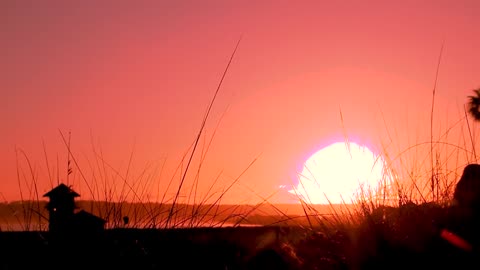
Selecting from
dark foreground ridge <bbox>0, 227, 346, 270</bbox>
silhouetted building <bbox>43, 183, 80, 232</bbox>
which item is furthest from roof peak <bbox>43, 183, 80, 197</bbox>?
dark foreground ridge <bbox>0, 227, 346, 270</bbox>

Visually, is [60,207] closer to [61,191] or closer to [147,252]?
[61,191]

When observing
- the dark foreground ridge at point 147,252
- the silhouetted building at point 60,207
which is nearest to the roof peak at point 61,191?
the silhouetted building at point 60,207

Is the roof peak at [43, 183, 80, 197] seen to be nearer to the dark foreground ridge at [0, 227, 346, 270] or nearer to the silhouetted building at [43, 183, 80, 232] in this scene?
the silhouetted building at [43, 183, 80, 232]

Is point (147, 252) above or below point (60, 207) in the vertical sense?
below

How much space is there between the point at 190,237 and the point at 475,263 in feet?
6.29

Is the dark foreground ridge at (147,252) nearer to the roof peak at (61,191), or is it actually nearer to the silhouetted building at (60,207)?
the silhouetted building at (60,207)

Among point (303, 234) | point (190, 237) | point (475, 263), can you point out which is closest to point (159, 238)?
point (190, 237)

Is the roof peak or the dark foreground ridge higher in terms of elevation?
the roof peak

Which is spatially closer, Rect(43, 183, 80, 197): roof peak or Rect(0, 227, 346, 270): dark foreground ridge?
Rect(0, 227, 346, 270): dark foreground ridge

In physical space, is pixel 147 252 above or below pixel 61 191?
below

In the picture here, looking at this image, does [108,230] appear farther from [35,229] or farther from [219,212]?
[219,212]

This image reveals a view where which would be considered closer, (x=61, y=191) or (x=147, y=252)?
(x=147, y=252)

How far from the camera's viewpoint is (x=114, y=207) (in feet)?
14.7

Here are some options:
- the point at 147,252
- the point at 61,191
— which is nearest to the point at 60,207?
the point at 61,191
